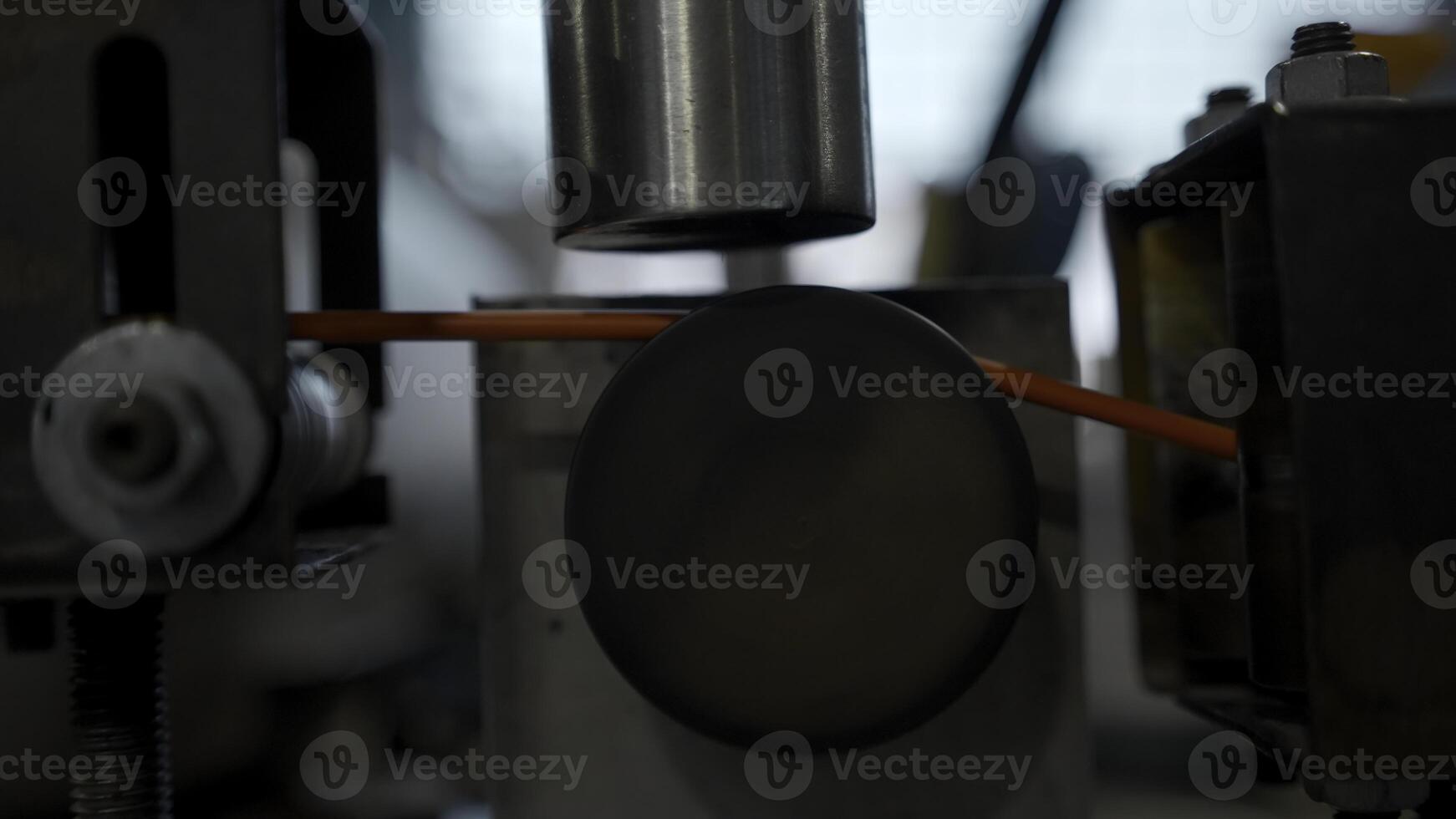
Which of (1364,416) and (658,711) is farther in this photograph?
(658,711)

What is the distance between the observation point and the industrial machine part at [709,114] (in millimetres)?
440

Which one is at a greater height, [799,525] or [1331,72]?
[1331,72]

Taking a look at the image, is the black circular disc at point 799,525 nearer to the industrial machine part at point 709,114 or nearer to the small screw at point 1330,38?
the industrial machine part at point 709,114

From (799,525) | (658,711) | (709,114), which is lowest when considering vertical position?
(658,711)

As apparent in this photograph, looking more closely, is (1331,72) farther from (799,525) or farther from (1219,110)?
(799,525)

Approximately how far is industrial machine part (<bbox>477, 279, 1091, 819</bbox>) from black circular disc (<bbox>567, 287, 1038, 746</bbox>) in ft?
0.34

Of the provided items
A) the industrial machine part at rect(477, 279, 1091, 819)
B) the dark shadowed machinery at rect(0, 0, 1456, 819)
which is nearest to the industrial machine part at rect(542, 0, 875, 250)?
the dark shadowed machinery at rect(0, 0, 1456, 819)

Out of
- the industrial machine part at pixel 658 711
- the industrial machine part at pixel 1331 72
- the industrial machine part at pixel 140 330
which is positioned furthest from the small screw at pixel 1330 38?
the industrial machine part at pixel 140 330

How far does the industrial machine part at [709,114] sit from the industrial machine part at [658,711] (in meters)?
0.10

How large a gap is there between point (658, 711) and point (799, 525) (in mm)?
154

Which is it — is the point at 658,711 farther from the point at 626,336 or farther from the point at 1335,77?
the point at 1335,77

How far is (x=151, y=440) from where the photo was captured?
14.3 inches

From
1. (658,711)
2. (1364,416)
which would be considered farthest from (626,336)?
(1364,416)

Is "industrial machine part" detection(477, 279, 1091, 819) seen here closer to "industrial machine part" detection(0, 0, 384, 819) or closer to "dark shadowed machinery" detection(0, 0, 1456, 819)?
"dark shadowed machinery" detection(0, 0, 1456, 819)
